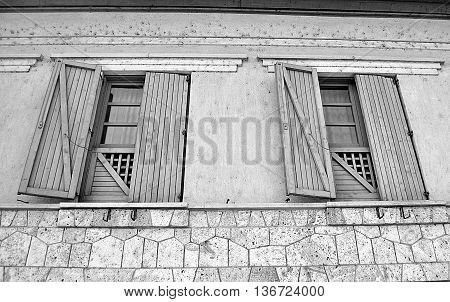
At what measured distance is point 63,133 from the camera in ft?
15.4

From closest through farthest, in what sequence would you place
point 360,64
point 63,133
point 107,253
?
1. point 107,253
2. point 63,133
3. point 360,64

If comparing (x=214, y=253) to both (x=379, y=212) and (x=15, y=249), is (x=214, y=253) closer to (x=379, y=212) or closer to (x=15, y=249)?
(x=379, y=212)

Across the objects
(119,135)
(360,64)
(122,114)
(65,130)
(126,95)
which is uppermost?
(360,64)

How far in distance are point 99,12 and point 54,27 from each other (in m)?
0.79

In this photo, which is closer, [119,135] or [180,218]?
[180,218]

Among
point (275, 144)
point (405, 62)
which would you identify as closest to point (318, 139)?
point (275, 144)

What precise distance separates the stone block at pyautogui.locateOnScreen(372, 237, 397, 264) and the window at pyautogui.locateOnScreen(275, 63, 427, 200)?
61cm

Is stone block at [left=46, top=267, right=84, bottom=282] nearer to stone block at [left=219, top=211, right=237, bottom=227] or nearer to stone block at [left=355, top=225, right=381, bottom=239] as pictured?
stone block at [left=219, top=211, right=237, bottom=227]

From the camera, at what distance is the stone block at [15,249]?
4.15 m

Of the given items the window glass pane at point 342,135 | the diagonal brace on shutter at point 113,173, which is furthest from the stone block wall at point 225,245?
the window glass pane at point 342,135

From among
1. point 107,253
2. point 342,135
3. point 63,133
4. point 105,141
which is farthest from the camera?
point 342,135

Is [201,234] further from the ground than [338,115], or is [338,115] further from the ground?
[338,115]

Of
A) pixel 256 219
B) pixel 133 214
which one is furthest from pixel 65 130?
pixel 256 219

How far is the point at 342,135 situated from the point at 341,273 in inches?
84.6
